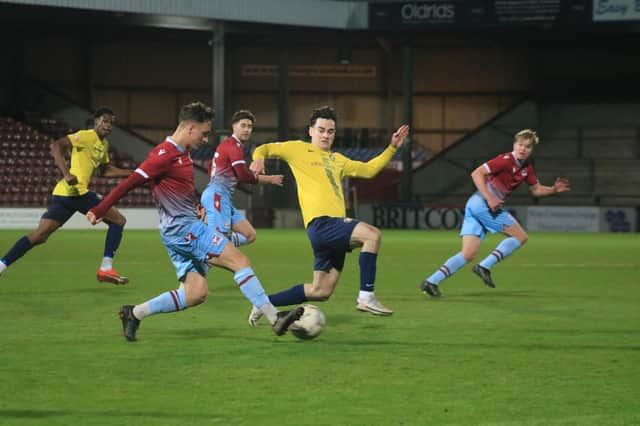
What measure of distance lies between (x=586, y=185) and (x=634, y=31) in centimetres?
841

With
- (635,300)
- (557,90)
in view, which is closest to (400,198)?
(557,90)

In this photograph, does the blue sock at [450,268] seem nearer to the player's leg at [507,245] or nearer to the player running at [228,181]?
the player's leg at [507,245]

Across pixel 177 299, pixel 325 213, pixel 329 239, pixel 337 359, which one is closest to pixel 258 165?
pixel 325 213

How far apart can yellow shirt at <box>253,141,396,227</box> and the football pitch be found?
1141 millimetres

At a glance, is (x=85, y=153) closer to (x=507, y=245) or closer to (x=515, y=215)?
(x=507, y=245)

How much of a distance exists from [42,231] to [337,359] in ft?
21.8

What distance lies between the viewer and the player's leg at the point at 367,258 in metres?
9.41

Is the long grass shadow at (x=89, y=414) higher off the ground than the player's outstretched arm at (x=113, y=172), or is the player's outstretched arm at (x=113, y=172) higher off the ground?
the player's outstretched arm at (x=113, y=172)

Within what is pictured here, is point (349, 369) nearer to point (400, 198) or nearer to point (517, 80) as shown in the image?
point (400, 198)

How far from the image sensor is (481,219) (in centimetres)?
1326

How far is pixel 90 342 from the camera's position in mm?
8516

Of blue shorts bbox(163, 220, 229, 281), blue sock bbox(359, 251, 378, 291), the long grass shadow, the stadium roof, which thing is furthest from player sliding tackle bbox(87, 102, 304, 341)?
the stadium roof

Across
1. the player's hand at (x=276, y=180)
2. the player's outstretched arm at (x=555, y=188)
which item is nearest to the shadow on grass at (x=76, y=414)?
the player's hand at (x=276, y=180)

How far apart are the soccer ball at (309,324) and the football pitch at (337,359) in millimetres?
145
